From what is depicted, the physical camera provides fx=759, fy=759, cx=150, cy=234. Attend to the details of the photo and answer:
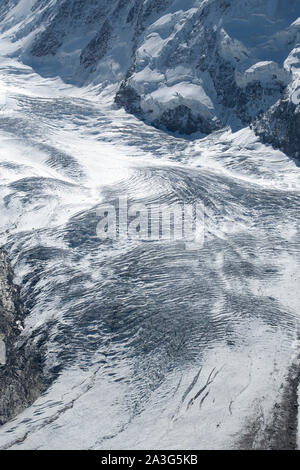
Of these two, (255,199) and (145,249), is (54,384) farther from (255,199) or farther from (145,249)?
(255,199)

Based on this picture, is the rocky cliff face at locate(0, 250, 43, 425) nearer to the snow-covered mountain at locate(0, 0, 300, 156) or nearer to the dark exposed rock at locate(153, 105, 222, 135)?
the snow-covered mountain at locate(0, 0, 300, 156)

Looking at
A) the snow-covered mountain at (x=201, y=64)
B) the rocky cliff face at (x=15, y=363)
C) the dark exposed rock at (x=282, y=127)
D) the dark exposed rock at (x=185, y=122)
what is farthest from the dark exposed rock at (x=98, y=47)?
the rocky cliff face at (x=15, y=363)

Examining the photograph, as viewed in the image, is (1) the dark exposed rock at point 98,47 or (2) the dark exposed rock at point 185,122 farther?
(1) the dark exposed rock at point 98,47

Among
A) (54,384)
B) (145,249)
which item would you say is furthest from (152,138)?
(54,384)

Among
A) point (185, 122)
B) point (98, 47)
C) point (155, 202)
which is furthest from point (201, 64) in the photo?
point (155, 202)

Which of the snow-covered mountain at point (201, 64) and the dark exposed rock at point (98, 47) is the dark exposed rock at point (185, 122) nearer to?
the snow-covered mountain at point (201, 64)

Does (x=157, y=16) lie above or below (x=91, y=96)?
above
